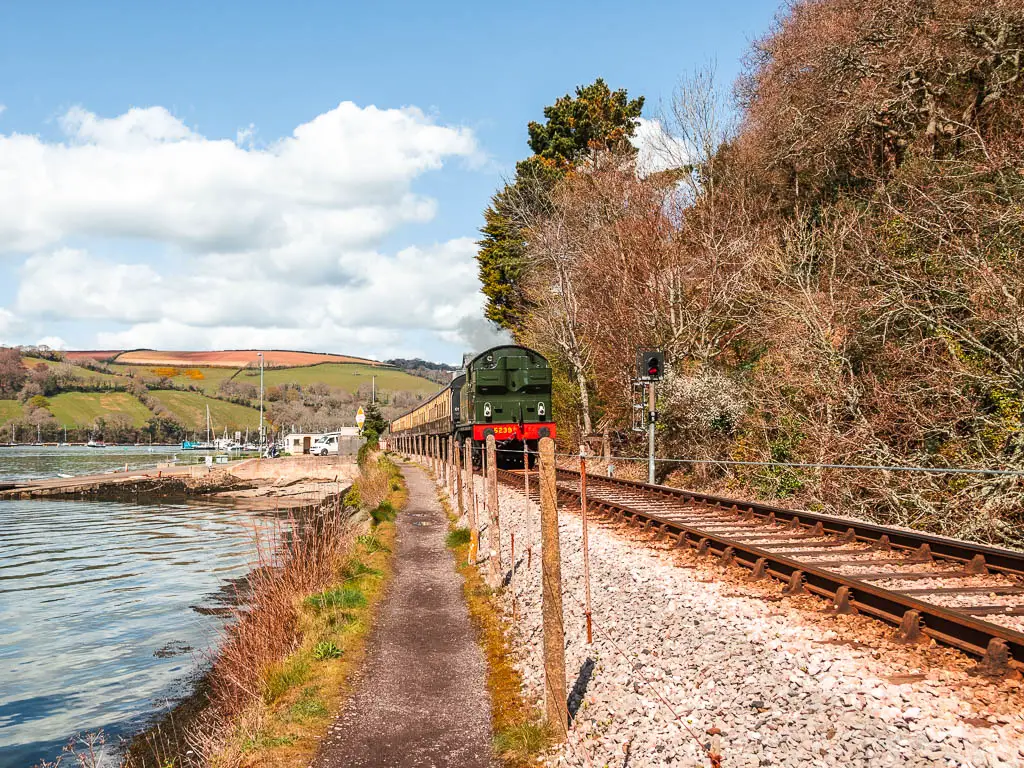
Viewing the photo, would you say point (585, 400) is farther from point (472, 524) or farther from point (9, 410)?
point (9, 410)

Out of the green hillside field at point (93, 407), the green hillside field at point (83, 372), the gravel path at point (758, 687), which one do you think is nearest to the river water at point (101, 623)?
the gravel path at point (758, 687)

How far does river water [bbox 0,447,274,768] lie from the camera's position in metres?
11.2

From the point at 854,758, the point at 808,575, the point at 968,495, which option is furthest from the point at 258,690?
the point at 968,495

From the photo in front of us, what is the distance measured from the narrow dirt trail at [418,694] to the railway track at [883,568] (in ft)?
10.0

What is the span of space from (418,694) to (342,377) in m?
174

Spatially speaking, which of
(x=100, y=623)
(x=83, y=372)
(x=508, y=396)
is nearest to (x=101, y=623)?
(x=100, y=623)

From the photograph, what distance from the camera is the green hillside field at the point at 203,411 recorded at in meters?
162

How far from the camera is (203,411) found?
550ft

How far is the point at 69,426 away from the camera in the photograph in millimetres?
152000

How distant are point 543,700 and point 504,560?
5996mm

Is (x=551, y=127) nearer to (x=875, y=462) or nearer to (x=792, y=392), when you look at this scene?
(x=792, y=392)

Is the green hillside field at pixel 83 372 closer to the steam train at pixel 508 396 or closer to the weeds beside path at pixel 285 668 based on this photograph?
the steam train at pixel 508 396

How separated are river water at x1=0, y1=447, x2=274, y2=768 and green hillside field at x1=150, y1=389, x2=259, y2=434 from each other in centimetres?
13335

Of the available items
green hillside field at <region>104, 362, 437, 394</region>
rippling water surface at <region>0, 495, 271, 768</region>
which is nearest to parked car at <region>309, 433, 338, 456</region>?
rippling water surface at <region>0, 495, 271, 768</region>
